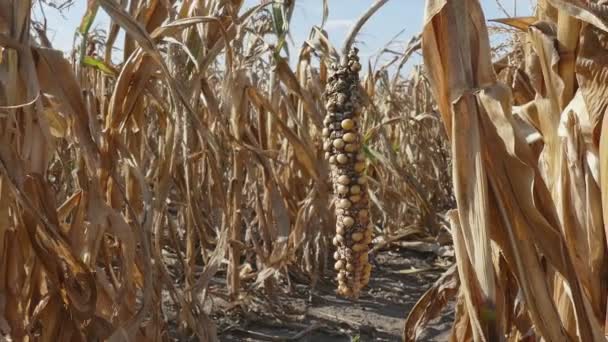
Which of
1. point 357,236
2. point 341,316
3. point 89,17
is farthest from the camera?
point 341,316

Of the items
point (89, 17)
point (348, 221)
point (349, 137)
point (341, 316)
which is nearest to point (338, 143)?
point (349, 137)

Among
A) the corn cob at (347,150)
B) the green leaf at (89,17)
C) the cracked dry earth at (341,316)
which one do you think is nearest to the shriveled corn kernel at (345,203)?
the corn cob at (347,150)

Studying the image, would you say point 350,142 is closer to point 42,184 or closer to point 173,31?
point 42,184

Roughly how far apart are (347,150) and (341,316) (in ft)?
7.54

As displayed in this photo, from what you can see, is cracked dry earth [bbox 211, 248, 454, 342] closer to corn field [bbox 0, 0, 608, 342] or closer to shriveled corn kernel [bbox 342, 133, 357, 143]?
corn field [bbox 0, 0, 608, 342]

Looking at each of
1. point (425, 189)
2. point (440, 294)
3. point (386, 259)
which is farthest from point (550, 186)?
point (425, 189)

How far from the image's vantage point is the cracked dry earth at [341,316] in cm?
309

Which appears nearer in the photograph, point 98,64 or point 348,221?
point 348,221

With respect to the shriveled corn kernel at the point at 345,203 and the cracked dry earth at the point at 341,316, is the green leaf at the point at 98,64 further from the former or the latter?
the cracked dry earth at the point at 341,316

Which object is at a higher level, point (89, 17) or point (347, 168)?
point (89, 17)

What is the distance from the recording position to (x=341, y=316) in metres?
3.35

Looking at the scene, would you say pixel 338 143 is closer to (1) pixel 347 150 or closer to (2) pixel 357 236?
(1) pixel 347 150

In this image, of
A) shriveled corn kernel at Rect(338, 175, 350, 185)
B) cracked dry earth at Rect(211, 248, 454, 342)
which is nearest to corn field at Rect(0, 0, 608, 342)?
shriveled corn kernel at Rect(338, 175, 350, 185)

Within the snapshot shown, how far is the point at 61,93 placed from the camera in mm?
1501
